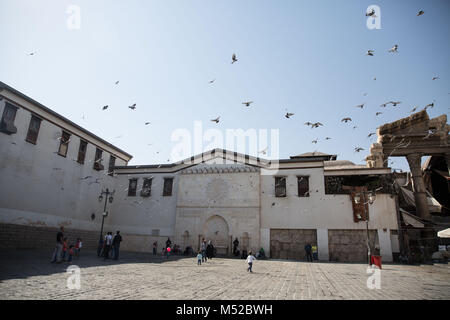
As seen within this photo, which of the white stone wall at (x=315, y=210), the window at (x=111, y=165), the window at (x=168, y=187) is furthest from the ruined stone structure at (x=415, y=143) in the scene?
the window at (x=111, y=165)

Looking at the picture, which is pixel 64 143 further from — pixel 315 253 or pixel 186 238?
pixel 315 253

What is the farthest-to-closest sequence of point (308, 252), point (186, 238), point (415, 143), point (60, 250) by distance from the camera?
point (186, 238) → point (415, 143) → point (308, 252) → point (60, 250)

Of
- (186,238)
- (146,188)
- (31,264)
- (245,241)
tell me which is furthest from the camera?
(146,188)

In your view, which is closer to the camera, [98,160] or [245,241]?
[245,241]

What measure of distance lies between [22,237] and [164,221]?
1295 cm

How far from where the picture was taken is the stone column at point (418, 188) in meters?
24.8

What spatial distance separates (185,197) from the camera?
29188 mm

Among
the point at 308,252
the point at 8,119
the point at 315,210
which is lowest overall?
the point at 308,252

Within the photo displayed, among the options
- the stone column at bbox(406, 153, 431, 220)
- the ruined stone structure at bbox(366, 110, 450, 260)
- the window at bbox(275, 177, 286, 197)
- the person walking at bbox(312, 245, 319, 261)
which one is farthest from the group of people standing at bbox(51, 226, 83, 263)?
the stone column at bbox(406, 153, 431, 220)

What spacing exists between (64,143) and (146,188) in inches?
398

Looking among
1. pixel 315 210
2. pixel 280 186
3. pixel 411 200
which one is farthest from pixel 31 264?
pixel 411 200

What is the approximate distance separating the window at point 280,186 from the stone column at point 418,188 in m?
13.0

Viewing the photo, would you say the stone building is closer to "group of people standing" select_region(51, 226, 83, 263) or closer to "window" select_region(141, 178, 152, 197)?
"window" select_region(141, 178, 152, 197)
